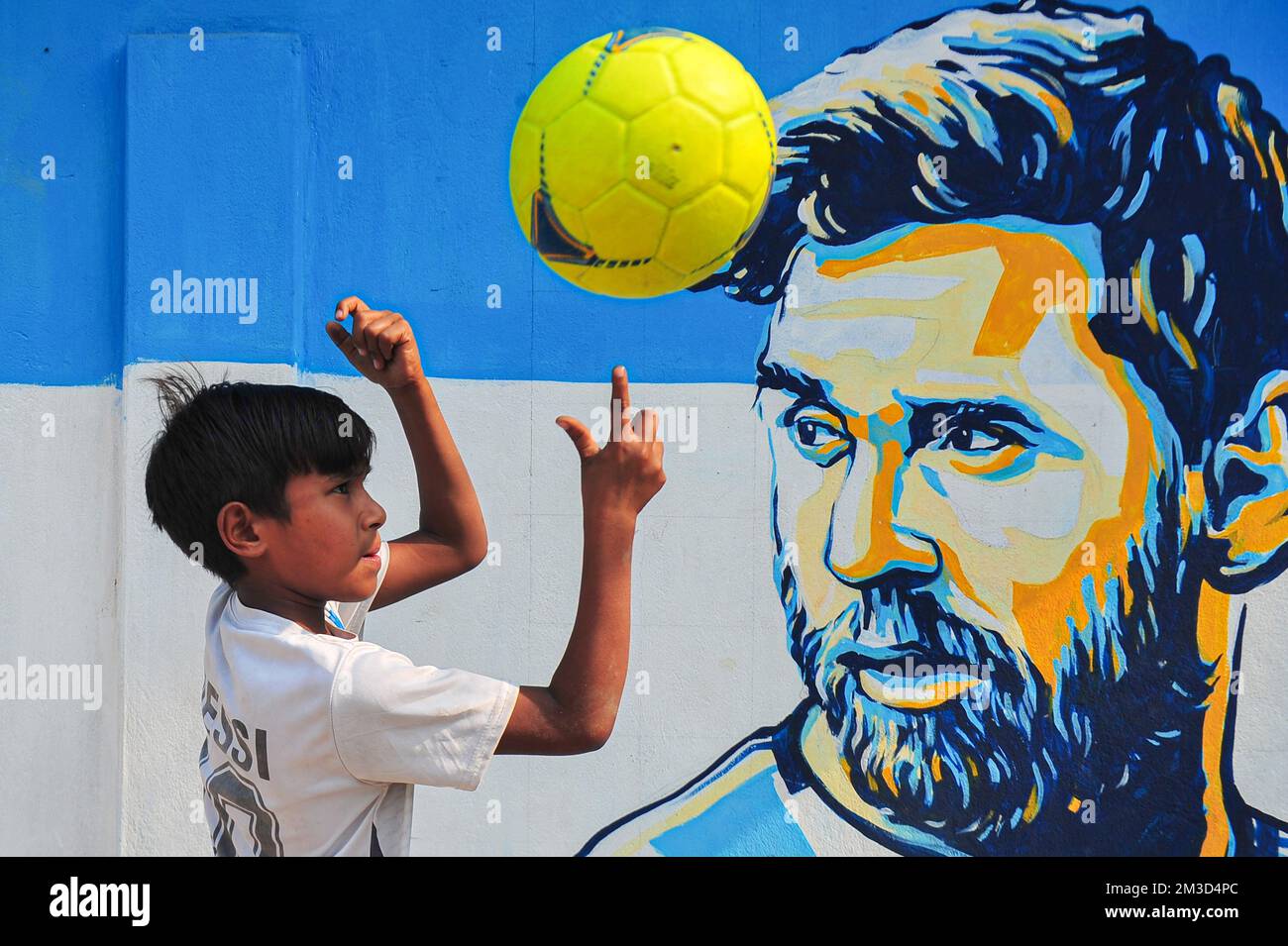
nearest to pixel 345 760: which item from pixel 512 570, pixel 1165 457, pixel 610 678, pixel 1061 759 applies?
pixel 610 678

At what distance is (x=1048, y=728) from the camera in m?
3.43

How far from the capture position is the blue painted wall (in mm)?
3500

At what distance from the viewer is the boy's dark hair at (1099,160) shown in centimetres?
347

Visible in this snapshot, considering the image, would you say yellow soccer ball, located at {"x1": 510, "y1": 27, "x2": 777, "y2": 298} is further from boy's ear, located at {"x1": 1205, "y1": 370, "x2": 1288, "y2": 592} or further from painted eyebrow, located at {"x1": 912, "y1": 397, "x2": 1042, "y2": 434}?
boy's ear, located at {"x1": 1205, "y1": 370, "x2": 1288, "y2": 592}

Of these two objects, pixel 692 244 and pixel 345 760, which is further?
pixel 692 244

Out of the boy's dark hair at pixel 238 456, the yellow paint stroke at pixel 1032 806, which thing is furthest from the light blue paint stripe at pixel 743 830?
the boy's dark hair at pixel 238 456

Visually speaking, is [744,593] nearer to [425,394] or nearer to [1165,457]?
[1165,457]

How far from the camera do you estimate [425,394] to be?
213cm

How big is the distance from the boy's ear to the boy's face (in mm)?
2659

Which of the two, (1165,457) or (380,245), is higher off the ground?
(380,245)

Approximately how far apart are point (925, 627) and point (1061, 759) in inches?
21.8

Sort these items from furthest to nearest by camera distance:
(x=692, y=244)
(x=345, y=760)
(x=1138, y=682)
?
(x=1138, y=682), (x=692, y=244), (x=345, y=760)

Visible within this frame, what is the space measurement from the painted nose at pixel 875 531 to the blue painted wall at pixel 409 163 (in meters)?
0.48

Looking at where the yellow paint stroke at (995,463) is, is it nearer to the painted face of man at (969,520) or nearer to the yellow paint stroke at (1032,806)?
the painted face of man at (969,520)
